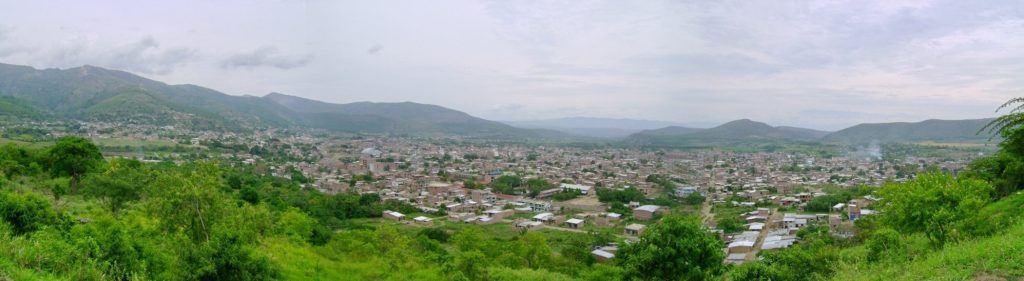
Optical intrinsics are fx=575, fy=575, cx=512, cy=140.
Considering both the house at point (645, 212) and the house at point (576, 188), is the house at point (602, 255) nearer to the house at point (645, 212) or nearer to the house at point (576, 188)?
the house at point (645, 212)

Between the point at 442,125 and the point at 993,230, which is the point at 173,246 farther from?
the point at 442,125

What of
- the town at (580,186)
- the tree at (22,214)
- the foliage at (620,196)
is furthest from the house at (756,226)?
the tree at (22,214)

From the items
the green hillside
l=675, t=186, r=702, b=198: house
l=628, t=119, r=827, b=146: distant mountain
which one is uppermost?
the green hillside

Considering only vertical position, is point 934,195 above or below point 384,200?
above

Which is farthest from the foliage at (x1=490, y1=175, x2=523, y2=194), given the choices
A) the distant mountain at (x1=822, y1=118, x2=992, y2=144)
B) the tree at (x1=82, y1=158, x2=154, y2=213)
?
the distant mountain at (x1=822, y1=118, x2=992, y2=144)

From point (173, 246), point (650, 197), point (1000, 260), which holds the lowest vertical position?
point (650, 197)

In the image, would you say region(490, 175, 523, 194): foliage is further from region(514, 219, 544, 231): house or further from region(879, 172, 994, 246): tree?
region(879, 172, 994, 246): tree

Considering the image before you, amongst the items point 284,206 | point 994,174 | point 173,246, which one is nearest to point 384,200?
point 284,206
